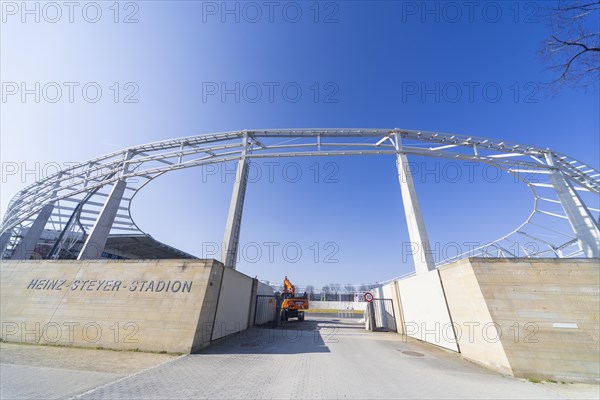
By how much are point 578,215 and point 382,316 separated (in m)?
17.2

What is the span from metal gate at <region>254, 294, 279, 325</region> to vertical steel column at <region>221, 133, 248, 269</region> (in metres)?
3.99

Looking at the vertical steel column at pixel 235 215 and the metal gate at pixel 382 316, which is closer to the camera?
the vertical steel column at pixel 235 215

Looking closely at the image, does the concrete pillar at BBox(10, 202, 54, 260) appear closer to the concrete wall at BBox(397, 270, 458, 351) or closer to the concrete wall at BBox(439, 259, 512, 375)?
the concrete wall at BBox(397, 270, 458, 351)

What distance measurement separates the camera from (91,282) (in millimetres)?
10820

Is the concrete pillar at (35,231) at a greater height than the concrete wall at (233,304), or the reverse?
the concrete pillar at (35,231)

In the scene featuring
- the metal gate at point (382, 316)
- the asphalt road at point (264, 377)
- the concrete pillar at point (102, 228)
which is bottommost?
the asphalt road at point (264, 377)

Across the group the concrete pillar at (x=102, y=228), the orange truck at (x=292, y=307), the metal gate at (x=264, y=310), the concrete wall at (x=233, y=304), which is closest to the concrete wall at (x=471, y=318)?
the concrete wall at (x=233, y=304)

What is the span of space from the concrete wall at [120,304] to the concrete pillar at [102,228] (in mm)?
4872

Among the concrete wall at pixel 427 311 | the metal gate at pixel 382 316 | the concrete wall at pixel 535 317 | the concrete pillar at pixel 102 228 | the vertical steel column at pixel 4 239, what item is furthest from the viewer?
the vertical steel column at pixel 4 239

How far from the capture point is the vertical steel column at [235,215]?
15.2 metres

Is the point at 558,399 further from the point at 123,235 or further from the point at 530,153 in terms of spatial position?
the point at 123,235

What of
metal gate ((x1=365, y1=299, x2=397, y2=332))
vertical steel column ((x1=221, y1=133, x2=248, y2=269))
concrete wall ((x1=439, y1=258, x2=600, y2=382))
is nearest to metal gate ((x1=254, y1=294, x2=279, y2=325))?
vertical steel column ((x1=221, y1=133, x2=248, y2=269))

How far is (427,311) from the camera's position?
467 inches

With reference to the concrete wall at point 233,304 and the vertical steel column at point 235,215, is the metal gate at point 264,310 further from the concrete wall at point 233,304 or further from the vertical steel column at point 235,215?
the vertical steel column at point 235,215
